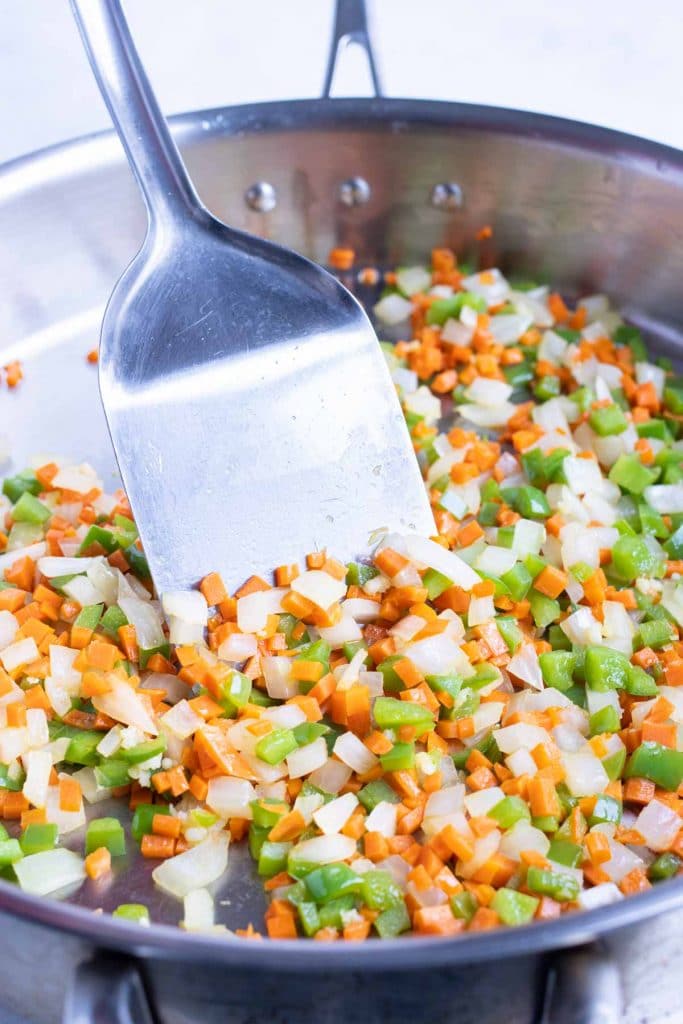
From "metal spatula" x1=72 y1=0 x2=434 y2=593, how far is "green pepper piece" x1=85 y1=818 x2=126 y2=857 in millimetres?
278

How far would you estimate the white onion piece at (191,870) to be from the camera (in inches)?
48.2

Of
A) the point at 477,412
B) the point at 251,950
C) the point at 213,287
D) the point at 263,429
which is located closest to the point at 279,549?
the point at 263,429

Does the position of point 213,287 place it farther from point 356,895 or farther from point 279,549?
point 356,895

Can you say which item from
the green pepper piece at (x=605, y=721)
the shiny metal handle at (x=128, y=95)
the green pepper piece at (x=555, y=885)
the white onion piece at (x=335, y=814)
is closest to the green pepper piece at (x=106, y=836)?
the white onion piece at (x=335, y=814)

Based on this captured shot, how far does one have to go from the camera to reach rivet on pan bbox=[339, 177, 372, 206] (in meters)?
1.95

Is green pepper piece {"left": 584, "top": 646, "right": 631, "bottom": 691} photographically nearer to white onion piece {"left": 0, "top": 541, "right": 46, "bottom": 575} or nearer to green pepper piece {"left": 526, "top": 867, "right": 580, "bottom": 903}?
green pepper piece {"left": 526, "top": 867, "right": 580, "bottom": 903}

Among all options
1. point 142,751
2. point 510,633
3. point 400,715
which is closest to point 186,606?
point 142,751

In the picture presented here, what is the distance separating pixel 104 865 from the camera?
124 cm

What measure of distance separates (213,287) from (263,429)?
227mm

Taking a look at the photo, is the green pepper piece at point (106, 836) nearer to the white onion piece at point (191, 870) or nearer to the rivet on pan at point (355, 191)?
the white onion piece at point (191, 870)

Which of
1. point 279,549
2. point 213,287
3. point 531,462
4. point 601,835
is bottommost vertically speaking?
point 601,835

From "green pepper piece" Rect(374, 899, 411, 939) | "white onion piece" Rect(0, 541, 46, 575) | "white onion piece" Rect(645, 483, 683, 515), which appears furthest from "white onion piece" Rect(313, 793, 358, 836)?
"white onion piece" Rect(645, 483, 683, 515)

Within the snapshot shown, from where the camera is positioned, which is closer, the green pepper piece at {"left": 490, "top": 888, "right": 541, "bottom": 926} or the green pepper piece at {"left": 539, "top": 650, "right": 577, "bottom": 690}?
the green pepper piece at {"left": 490, "top": 888, "right": 541, "bottom": 926}

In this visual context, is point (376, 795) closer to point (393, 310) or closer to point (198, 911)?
point (198, 911)
